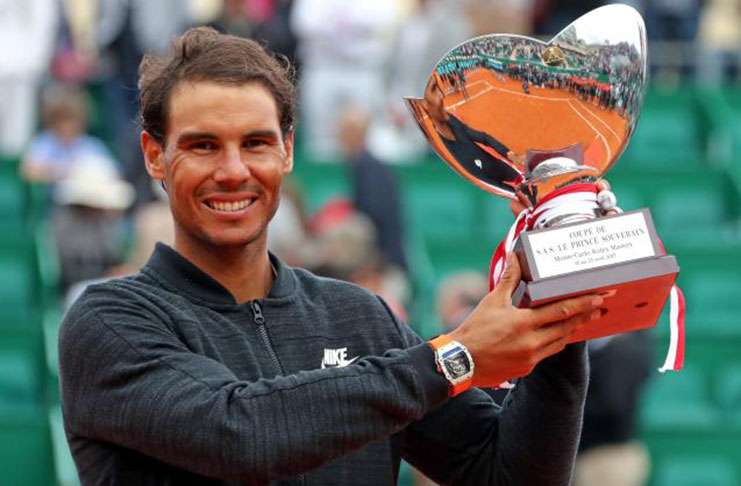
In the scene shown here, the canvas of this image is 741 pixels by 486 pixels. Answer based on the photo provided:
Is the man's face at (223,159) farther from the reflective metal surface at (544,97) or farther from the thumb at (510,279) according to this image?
the thumb at (510,279)

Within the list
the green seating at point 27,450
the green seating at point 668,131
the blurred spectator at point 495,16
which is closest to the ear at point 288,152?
the green seating at point 27,450

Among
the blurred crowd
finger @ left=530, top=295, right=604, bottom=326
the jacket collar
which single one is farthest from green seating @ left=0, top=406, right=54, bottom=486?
finger @ left=530, top=295, right=604, bottom=326

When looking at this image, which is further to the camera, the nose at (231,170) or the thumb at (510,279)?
the nose at (231,170)

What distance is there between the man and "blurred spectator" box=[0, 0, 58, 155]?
650 cm

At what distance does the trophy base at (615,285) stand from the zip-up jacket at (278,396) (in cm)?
17

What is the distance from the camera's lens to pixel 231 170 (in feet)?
7.93

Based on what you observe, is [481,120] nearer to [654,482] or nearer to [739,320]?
[654,482]

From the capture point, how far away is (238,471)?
7.43 feet

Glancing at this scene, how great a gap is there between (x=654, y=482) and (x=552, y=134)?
13.7 feet

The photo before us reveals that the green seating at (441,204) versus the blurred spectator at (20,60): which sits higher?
the blurred spectator at (20,60)

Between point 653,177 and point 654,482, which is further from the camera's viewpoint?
point 653,177

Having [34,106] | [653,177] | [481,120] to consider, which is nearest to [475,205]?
[653,177]

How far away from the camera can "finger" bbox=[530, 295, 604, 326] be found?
7.34 feet

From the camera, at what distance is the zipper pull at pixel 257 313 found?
2535mm
